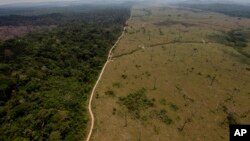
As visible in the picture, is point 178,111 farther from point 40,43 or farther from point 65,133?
point 40,43

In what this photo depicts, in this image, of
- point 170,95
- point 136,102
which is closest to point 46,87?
point 136,102

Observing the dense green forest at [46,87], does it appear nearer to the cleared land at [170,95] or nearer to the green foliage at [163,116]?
the cleared land at [170,95]

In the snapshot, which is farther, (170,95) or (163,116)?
(170,95)

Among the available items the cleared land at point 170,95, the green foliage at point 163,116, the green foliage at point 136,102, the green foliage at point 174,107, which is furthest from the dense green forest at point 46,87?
the green foliage at point 174,107

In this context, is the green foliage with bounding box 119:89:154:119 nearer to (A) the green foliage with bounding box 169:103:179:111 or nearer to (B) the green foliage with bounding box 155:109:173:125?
(B) the green foliage with bounding box 155:109:173:125

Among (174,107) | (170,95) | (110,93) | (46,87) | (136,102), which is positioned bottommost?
(174,107)

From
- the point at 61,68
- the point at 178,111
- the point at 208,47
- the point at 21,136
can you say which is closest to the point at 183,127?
the point at 178,111

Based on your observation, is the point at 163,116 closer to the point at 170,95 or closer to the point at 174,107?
the point at 174,107

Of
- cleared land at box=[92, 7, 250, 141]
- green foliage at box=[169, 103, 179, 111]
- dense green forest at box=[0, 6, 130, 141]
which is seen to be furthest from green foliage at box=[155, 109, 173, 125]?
dense green forest at box=[0, 6, 130, 141]

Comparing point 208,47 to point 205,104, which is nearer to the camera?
point 205,104
